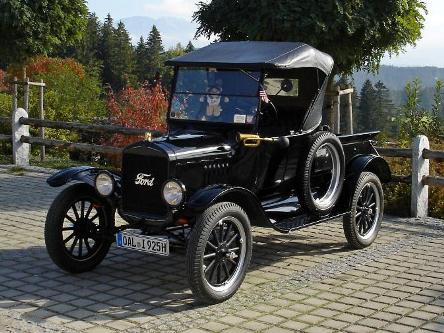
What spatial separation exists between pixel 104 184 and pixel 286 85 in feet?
7.92

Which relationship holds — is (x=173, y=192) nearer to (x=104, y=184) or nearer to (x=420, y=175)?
(x=104, y=184)

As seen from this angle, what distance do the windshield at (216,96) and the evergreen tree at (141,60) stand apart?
59.1m

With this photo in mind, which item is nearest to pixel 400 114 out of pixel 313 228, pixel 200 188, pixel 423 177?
pixel 423 177

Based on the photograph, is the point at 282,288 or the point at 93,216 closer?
the point at 282,288

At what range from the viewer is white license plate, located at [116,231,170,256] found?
5738 millimetres

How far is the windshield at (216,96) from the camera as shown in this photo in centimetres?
675

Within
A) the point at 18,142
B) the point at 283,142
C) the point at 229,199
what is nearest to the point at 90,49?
the point at 18,142

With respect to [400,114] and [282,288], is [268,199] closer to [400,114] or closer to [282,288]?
[282,288]

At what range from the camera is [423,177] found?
934 cm

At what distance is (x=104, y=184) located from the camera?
21.0ft

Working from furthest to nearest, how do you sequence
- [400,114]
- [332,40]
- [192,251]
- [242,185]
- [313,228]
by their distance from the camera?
[400,114] → [332,40] → [313,228] → [242,185] → [192,251]

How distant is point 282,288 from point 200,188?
3.91 feet

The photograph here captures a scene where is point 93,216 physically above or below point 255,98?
below

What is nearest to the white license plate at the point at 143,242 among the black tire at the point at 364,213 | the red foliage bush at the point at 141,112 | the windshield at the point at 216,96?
the windshield at the point at 216,96
